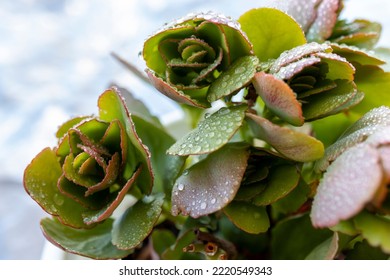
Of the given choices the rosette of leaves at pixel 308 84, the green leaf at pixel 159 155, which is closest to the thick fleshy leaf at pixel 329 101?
the rosette of leaves at pixel 308 84

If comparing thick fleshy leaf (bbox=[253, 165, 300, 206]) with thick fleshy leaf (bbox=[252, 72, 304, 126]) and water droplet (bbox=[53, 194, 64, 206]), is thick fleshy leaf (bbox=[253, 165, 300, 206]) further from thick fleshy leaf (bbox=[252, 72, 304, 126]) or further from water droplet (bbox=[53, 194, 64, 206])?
water droplet (bbox=[53, 194, 64, 206])

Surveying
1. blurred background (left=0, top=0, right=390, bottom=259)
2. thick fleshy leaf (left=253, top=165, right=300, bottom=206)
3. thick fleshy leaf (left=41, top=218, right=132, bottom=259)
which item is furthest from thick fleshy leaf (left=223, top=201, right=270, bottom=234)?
blurred background (left=0, top=0, right=390, bottom=259)

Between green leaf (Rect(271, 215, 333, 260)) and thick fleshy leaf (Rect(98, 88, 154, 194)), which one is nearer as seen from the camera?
thick fleshy leaf (Rect(98, 88, 154, 194))

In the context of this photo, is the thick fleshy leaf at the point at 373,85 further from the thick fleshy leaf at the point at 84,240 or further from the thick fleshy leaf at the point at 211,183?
the thick fleshy leaf at the point at 84,240

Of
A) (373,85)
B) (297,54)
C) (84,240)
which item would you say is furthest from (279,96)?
(84,240)

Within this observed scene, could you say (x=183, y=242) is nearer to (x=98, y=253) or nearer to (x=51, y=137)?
(x=98, y=253)

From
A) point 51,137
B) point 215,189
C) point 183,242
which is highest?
point 215,189
